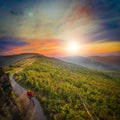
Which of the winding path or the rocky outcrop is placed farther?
the winding path

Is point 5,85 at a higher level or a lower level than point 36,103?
higher

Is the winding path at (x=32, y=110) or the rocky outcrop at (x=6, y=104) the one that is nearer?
the rocky outcrop at (x=6, y=104)

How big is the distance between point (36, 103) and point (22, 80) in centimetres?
1538

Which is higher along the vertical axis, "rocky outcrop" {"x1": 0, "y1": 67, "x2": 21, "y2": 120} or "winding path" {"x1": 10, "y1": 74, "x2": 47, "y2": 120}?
"rocky outcrop" {"x1": 0, "y1": 67, "x2": 21, "y2": 120}

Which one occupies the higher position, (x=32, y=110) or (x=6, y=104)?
(x=6, y=104)

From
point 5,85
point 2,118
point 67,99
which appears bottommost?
point 67,99

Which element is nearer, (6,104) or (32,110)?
(6,104)

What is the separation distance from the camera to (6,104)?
1798 cm

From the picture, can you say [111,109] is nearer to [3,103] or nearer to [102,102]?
[102,102]

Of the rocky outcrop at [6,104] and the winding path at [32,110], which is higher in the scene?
the rocky outcrop at [6,104]

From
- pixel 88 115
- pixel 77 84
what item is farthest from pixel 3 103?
pixel 77 84

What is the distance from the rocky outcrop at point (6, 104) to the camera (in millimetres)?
16987

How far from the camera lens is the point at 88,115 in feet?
79.8

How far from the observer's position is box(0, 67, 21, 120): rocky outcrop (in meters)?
17.0
